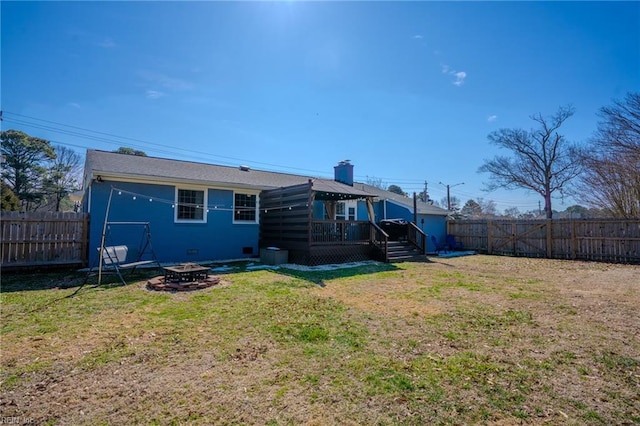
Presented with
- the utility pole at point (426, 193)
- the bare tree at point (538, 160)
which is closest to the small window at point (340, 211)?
the bare tree at point (538, 160)

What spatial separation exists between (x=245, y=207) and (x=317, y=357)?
9.48 m

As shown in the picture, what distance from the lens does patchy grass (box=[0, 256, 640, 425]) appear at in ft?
7.58

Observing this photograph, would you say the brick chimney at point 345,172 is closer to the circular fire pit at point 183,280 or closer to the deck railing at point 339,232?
the deck railing at point 339,232

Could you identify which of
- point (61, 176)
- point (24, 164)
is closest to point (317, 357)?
point (24, 164)

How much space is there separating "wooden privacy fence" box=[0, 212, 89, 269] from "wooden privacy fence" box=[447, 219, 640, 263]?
17840 mm

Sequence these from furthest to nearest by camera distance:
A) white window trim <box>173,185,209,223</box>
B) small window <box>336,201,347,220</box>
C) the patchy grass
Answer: small window <box>336,201,347,220</box>, white window trim <box>173,185,209,223</box>, the patchy grass

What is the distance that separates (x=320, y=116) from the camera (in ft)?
48.1

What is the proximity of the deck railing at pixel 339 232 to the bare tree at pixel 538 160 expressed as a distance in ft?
72.2

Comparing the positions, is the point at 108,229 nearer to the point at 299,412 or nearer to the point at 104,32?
the point at 104,32

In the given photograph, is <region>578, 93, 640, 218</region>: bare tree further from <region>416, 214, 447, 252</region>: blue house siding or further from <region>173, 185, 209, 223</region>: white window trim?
<region>173, 185, 209, 223</region>: white window trim

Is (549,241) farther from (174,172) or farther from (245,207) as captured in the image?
(174,172)

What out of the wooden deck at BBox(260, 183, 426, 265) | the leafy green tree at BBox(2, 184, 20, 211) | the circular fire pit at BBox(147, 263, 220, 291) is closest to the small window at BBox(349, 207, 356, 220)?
the wooden deck at BBox(260, 183, 426, 265)

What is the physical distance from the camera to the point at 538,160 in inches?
1046

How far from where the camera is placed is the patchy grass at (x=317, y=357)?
231 cm
